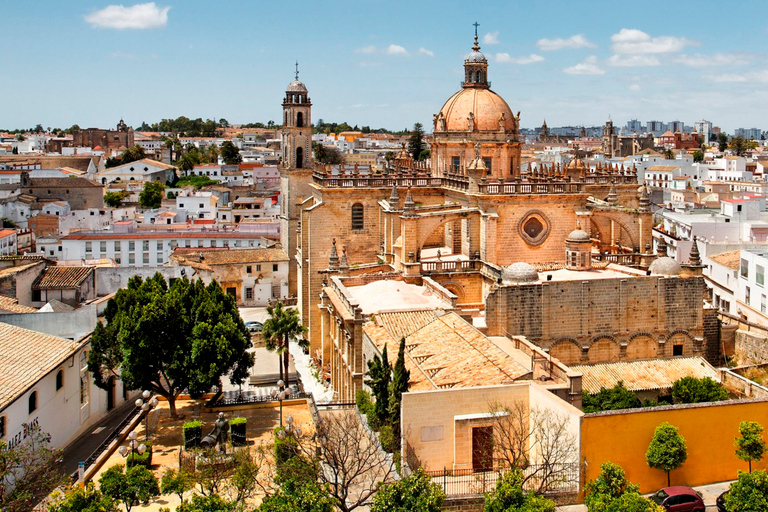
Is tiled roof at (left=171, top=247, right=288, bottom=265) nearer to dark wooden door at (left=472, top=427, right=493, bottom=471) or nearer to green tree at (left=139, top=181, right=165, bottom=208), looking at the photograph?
green tree at (left=139, top=181, right=165, bottom=208)

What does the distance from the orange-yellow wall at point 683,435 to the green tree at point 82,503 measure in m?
10.2

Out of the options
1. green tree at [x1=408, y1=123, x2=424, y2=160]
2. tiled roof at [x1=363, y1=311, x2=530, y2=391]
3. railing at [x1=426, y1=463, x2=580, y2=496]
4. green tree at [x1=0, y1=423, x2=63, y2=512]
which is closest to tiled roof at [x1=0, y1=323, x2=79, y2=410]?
green tree at [x1=0, y1=423, x2=63, y2=512]

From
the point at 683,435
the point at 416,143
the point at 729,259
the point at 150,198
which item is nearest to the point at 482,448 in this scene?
the point at 683,435

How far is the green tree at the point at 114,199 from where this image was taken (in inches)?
3116

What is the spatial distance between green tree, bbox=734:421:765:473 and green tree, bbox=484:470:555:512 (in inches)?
228

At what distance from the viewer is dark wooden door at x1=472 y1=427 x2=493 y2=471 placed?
19688 mm

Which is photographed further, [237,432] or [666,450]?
[237,432]

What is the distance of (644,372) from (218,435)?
1509 cm

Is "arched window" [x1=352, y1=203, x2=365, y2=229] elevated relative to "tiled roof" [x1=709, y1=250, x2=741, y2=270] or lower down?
elevated

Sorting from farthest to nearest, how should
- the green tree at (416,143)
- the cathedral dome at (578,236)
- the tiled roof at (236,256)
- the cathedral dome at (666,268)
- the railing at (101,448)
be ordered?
1. the green tree at (416,143)
2. the tiled roof at (236,256)
3. the cathedral dome at (578,236)
4. the cathedral dome at (666,268)
5. the railing at (101,448)

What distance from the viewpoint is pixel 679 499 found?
18.6 meters

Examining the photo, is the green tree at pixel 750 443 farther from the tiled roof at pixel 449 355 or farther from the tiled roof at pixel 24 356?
the tiled roof at pixel 24 356

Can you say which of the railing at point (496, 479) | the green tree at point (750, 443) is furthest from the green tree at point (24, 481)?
the green tree at point (750, 443)

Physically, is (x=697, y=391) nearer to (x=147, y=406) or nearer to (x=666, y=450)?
(x=666, y=450)
